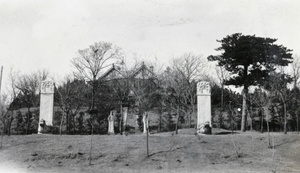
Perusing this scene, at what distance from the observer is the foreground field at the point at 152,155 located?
16.2 m

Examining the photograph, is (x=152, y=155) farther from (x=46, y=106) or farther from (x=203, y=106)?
(x=46, y=106)

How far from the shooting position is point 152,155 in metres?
18.2

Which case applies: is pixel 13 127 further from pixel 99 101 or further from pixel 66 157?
pixel 66 157

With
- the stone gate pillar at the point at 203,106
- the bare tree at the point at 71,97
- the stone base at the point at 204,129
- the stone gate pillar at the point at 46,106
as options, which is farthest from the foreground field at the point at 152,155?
the bare tree at the point at 71,97

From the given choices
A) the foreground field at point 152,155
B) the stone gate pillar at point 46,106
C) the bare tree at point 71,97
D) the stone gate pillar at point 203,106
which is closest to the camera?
the foreground field at point 152,155

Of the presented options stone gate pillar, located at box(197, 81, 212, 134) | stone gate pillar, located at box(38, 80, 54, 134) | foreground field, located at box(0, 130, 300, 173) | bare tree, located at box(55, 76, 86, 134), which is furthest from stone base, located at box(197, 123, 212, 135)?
stone gate pillar, located at box(38, 80, 54, 134)

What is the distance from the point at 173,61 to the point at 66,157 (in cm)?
2429

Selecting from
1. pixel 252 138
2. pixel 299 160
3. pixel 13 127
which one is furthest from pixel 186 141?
pixel 13 127

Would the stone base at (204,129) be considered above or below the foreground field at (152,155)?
above

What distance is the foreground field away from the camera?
16.2 metres

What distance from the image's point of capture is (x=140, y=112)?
30.7 meters

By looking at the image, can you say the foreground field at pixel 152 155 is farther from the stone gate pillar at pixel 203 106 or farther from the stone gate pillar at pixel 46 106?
the stone gate pillar at pixel 46 106

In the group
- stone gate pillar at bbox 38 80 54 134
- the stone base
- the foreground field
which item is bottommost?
the foreground field

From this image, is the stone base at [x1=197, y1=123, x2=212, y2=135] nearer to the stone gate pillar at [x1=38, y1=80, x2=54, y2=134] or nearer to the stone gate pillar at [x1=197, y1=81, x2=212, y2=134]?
the stone gate pillar at [x1=197, y1=81, x2=212, y2=134]
